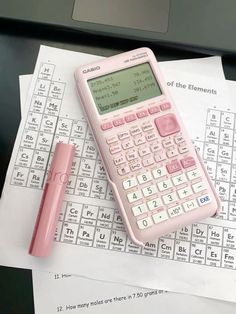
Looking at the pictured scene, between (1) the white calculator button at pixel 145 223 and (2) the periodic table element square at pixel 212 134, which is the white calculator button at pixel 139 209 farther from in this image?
(2) the periodic table element square at pixel 212 134

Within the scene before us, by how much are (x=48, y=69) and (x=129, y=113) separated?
115mm

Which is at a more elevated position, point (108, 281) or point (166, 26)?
point (166, 26)

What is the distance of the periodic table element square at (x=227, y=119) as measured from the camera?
47 centimetres

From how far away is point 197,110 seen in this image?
470mm

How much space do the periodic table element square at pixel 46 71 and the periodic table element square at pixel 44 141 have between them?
0.23ft

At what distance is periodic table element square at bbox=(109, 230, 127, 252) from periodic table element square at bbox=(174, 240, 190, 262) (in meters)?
0.05

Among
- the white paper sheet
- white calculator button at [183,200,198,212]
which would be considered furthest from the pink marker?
white calculator button at [183,200,198,212]

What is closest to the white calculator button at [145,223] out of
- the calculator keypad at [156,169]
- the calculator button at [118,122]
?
the calculator keypad at [156,169]

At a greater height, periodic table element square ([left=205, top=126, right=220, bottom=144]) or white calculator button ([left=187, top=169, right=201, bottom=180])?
periodic table element square ([left=205, top=126, right=220, bottom=144])

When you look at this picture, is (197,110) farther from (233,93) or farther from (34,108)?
(34,108)

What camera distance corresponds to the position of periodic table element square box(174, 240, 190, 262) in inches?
16.4

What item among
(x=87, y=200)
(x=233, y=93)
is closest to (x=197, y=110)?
(x=233, y=93)

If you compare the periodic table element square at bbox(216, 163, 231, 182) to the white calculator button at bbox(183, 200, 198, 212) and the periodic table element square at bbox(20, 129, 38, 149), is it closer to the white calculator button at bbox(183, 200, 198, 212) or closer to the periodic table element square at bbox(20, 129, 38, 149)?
the white calculator button at bbox(183, 200, 198, 212)

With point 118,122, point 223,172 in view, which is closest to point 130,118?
point 118,122
